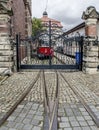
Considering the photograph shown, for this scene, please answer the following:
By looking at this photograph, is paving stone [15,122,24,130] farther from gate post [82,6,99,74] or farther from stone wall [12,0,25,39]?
stone wall [12,0,25,39]

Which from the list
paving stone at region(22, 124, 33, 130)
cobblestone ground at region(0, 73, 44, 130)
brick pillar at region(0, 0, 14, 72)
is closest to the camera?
paving stone at region(22, 124, 33, 130)

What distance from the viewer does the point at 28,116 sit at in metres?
5.52

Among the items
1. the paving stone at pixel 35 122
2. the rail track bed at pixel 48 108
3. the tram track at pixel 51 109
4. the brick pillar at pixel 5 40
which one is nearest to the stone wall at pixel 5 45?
the brick pillar at pixel 5 40

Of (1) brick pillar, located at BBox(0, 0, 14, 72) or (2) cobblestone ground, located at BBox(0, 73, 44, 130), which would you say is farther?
(1) brick pillar, located at BBox(0, 0, 14, 72)

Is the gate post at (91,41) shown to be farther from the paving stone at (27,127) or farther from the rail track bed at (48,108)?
the paving stone at (27,127)

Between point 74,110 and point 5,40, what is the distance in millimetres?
7000

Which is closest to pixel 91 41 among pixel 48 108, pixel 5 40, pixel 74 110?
pixel 5 40

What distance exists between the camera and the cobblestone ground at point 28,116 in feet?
16.1

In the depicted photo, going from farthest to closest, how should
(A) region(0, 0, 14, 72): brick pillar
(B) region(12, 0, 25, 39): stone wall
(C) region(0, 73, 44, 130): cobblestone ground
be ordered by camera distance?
(B) region(12, 0, 25, 39): stone wall
(A) region(0, 0, 14, 72): brick pillar
(C) region(0, 73, 44, 130): cobblestone ground

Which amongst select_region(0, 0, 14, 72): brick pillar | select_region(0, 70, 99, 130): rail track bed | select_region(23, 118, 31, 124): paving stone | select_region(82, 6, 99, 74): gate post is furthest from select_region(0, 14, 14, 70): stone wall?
select_region(23, 118, 31, 124): paving stone

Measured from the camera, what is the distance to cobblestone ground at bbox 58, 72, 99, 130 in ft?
16.4

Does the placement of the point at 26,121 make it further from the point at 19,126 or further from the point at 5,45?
→ the point at 5,45

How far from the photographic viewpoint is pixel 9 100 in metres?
6.86

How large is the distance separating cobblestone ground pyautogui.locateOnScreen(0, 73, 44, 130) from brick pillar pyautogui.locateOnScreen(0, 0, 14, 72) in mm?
5042
